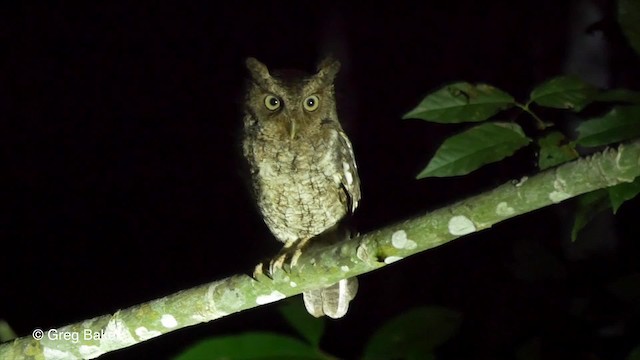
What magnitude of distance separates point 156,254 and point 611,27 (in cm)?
208

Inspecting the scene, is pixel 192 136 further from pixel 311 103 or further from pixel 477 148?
pixel 477 148

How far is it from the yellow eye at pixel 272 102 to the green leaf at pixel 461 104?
3.32 feet

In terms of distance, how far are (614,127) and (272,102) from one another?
128cm

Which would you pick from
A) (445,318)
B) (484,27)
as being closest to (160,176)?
(484,27)

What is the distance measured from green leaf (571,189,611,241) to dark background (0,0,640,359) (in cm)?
132

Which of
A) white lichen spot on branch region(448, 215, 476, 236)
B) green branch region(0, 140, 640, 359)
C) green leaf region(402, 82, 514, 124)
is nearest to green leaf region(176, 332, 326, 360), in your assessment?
green branch region(0, 140, 640, 359)

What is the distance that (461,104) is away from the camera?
4.13 ft

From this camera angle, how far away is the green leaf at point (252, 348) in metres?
1.29

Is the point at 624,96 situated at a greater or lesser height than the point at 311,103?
lesser

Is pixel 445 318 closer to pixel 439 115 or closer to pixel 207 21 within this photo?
pixel 439 115

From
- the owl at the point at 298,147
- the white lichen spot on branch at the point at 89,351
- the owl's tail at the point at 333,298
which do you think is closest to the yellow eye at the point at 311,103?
the owl at the point at 298,147

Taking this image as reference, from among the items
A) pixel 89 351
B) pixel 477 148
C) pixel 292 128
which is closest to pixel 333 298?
pixel 292 128

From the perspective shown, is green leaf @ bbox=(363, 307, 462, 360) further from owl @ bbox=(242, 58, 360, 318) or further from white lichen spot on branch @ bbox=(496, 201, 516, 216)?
owl @ bbox=(242, 58, 360, 318)

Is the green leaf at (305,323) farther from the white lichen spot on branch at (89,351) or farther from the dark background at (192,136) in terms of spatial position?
the dark background at (192,136)
